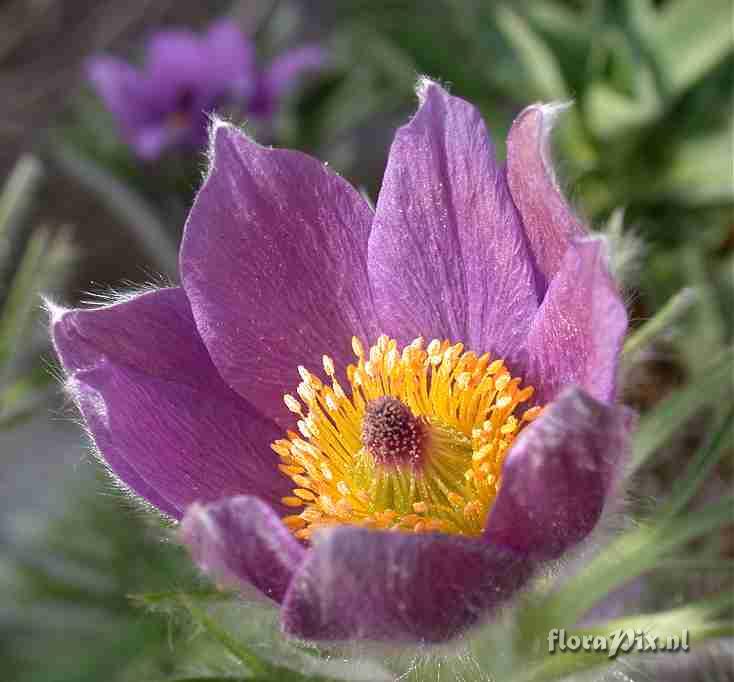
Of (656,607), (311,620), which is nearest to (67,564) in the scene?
(656,607)

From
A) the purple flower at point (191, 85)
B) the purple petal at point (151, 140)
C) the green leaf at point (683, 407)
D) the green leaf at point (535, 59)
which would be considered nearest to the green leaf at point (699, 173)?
the green leaf at point (535, 59)

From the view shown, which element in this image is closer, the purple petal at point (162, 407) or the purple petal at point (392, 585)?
the purple petal at point (392, 585)

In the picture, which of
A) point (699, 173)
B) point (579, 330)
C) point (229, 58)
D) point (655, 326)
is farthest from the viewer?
point (229, 58)

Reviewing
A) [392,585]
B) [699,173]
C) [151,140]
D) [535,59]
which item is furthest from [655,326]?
[151,140]

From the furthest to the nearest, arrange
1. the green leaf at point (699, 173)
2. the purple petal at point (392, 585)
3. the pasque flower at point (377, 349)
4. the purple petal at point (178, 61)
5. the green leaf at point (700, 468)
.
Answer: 1. the purple petal at point (178, 61)
2. the green leaf at point (699, 173)
3. the green leaf at point (700, 468)
4. the pasque flower at point (377, 349)
5. the purple petal at point (392, 585)

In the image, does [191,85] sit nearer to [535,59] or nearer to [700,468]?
→ [535,59]

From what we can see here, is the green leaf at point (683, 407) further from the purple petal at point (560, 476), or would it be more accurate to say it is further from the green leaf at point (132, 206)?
the green leaf at point (132, 206)

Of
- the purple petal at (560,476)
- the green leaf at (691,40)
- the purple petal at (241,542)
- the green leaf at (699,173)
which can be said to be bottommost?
the purple petal at (241,542)

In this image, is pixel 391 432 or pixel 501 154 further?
pixel 501 154
